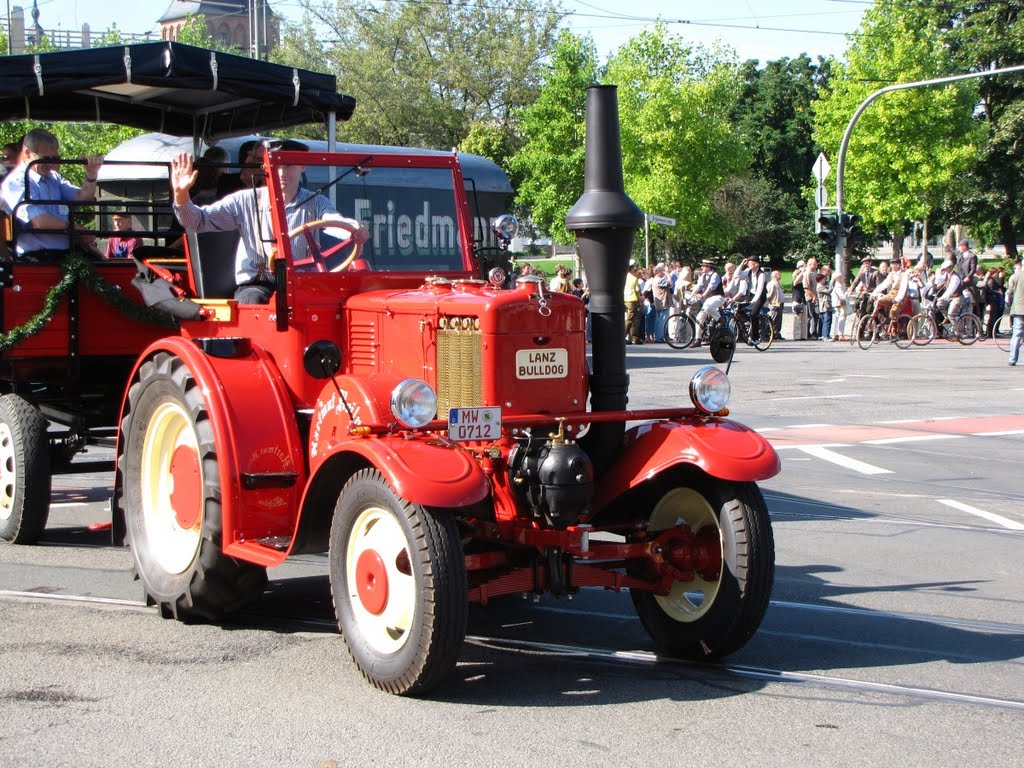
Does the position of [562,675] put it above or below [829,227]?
below

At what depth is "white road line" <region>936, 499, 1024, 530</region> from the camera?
30.4ft

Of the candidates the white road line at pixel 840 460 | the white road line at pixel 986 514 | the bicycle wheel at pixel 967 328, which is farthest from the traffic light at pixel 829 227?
the white road line at pixel 986 514

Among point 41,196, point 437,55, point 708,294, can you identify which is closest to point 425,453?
point 41,196

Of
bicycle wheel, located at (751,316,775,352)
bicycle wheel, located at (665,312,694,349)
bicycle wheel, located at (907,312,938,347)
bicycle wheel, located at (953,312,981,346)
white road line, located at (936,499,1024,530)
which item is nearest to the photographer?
white road line, located at (936,499,1024,530)

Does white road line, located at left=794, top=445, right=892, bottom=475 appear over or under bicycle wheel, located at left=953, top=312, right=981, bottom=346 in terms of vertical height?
under

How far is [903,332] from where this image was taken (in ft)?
90.3

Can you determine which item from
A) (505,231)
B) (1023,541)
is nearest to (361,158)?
(505,231)

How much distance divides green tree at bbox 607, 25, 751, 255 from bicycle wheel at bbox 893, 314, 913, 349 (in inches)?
904

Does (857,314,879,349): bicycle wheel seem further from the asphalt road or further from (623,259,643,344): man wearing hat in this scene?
the asphalt road

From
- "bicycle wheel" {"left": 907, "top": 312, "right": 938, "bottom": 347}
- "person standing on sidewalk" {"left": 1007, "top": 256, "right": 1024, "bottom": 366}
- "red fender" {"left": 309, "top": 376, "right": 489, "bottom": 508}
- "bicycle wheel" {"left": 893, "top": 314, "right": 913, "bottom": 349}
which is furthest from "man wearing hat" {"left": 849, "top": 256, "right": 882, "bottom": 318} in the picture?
"red fender" {"left": 309, "top": 376, "right": 489, "bottom": 508}

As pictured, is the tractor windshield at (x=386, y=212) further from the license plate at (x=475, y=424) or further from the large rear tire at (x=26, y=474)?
the large rear tire at (x=26, y=474)

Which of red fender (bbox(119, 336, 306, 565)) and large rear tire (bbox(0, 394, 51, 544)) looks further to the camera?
large rear tire (bbox(0, 394, 51, 544))

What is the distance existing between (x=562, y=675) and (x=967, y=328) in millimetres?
24571

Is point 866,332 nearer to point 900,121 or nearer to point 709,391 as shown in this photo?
point 709,391
